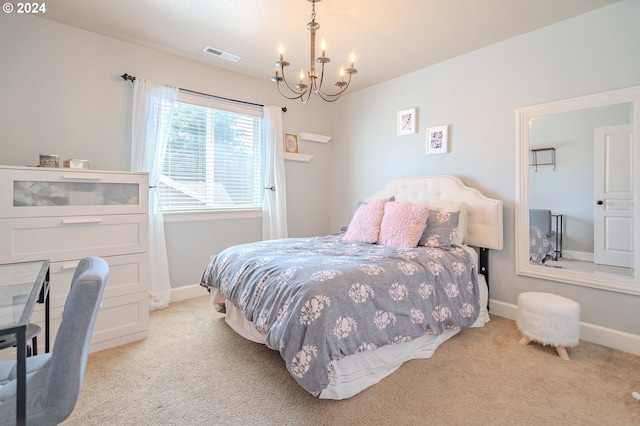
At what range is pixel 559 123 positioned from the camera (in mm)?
2549

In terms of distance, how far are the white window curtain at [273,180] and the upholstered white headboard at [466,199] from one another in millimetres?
1429

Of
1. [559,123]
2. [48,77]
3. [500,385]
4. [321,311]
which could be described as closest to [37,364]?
[321,311]

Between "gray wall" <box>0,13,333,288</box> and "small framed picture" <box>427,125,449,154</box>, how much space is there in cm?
202

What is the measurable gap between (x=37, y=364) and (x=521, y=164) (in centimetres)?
348

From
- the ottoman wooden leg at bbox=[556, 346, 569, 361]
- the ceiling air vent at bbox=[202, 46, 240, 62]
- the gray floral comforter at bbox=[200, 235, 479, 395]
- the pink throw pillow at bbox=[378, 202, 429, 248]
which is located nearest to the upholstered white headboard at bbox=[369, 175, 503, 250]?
the gray floral comforter at bbox=[200, 235, 479, 395]

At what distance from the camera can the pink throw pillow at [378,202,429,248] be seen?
101 inches

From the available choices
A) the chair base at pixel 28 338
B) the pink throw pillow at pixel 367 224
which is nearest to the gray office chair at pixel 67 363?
the chair base at pixel 28 338

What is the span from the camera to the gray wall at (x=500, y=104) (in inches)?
89.6

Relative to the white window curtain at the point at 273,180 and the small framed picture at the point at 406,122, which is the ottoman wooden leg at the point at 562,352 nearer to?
the small framed picture at the point at 406,122

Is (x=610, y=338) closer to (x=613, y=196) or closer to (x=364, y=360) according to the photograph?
(x=613, y=196)

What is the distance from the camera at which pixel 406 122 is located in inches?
140

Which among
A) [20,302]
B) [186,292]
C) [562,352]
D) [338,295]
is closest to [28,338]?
[20,302]

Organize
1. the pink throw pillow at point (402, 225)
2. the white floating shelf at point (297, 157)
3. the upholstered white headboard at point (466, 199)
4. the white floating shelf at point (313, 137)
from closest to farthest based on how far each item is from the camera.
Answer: the pink throw pillow at point (402, 225), the upholstered white headboard at point (466, 199), the white floating shelf at point (297, 157), the white floating shelf at point (313, 137)

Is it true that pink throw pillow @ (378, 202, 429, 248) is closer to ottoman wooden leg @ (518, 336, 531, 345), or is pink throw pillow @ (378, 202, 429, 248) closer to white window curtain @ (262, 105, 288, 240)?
ottoman wooden leg @ (518, 336, 531, 345)
